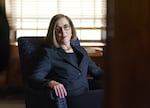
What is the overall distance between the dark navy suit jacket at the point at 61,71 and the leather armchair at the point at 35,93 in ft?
0.19

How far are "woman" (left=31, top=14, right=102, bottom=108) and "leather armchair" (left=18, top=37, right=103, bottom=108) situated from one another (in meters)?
0.05

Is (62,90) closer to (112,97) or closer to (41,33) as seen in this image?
(112,97)

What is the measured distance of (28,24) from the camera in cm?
447

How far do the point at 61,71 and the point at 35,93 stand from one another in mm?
219

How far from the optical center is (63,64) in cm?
248

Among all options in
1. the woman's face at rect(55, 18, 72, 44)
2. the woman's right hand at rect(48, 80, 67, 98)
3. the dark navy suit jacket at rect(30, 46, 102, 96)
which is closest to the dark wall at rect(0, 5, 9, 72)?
the woman's right hand at rect(48, 80, 67, 98)

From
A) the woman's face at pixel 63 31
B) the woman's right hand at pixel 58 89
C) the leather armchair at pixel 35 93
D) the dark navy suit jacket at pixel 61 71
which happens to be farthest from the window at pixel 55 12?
the woman's right hand at pixel 58 89

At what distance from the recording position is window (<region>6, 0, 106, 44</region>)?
439 cm

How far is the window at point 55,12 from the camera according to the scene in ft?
14.4

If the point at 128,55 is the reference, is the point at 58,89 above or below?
below

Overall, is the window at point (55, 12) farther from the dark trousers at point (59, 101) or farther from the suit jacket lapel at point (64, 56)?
the dark trousers at point (59, 101)

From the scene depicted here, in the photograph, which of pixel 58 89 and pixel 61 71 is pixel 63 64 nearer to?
pixel 61 71

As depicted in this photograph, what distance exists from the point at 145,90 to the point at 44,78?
5.72 ft

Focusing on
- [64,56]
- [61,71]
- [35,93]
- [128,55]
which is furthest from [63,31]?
[128,55]
